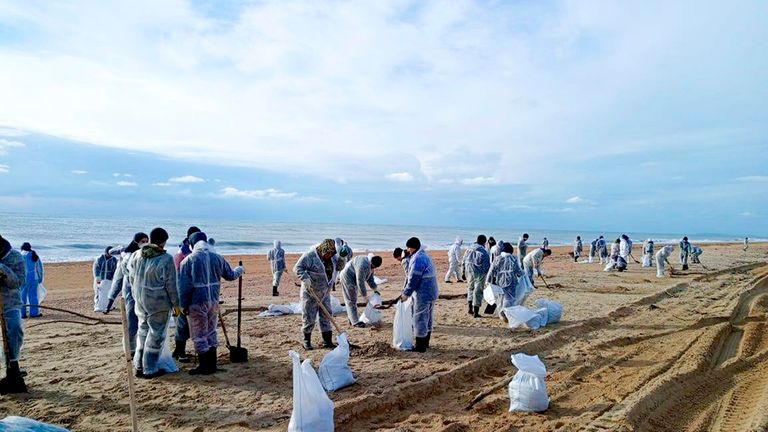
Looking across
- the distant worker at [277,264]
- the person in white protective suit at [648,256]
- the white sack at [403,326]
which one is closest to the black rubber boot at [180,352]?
the white sack at [403,326]

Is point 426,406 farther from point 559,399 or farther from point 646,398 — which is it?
point 646,398

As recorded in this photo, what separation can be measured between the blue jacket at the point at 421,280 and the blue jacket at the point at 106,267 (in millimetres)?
8625

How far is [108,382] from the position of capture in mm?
5902

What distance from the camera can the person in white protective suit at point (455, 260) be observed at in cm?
1780

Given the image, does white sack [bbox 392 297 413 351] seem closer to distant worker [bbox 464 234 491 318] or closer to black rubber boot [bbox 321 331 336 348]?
black rubber boot [bbox 321 331 336 348]

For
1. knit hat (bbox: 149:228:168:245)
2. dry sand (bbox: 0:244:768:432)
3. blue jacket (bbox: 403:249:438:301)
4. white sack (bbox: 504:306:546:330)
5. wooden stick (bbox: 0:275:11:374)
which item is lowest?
dry sand (bbox: 0:244:768:432)

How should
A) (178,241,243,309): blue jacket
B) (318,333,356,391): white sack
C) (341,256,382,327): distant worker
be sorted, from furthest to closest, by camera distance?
(341,256,382,327): distant worker → (178,241,243,309): blue jacket → (318,333,356,391): white sack

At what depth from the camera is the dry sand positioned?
15.6 feet

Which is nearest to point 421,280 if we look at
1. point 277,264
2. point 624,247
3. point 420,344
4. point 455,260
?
point 420,344

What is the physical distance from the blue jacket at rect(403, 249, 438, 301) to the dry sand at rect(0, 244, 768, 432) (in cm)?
91

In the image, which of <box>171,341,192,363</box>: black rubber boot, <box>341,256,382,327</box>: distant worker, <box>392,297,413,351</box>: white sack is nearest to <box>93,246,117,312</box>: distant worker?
<box>171,341,192,363</box>: black rubber boot

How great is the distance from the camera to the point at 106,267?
12.1 metres

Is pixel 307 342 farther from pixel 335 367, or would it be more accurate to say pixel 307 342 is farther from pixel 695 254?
pixel 695 254

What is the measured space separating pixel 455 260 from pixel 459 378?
12.2 m
